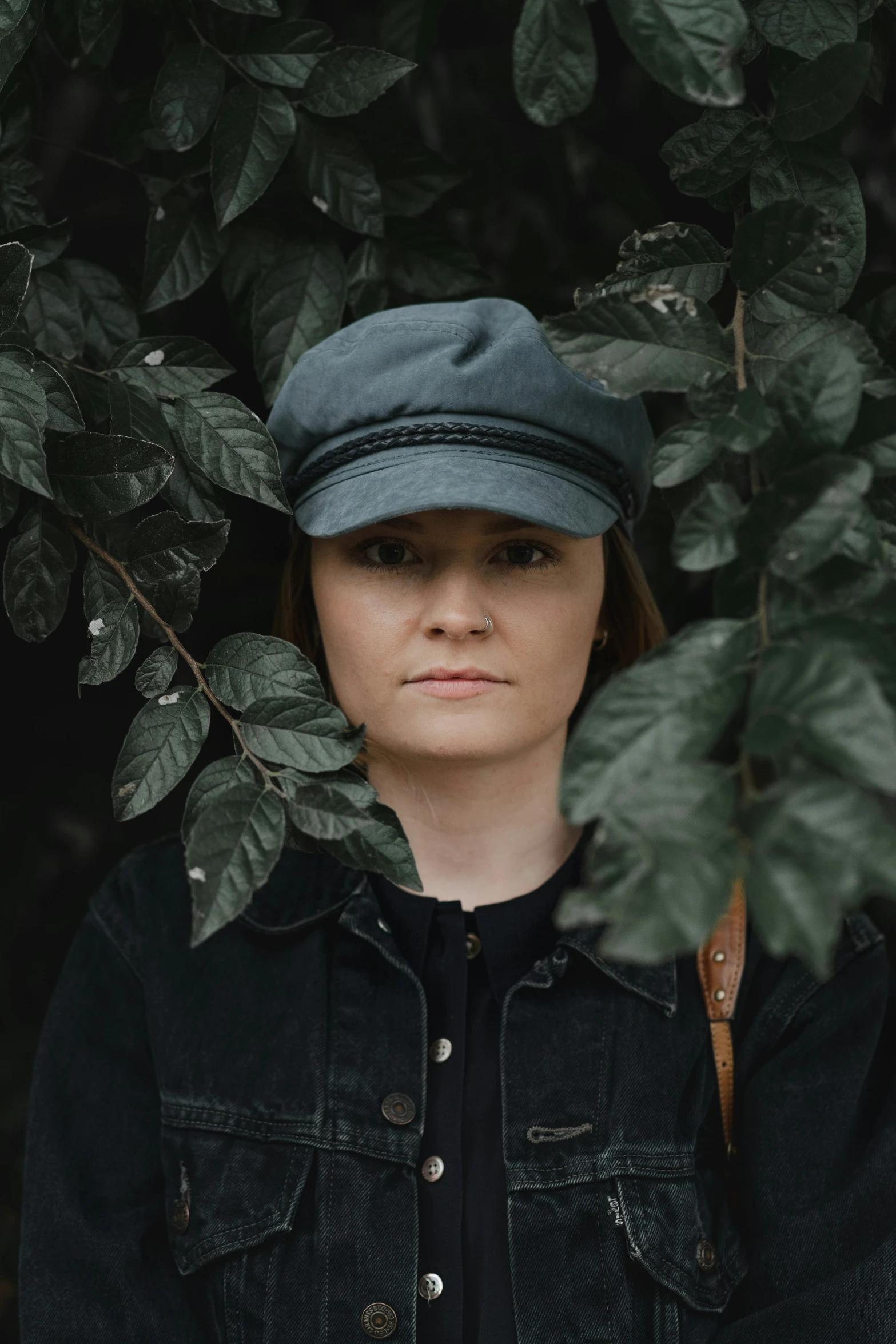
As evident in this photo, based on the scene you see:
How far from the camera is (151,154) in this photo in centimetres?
153

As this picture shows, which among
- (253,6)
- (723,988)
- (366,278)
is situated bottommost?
(723,988)

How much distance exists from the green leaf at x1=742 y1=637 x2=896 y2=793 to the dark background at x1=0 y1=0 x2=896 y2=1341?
37.5 inches

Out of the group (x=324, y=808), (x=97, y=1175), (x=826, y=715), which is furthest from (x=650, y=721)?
(x=97, y=1175)

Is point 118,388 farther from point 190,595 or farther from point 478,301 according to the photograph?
point 478,301

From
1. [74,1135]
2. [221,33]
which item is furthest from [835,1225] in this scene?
[221,33]

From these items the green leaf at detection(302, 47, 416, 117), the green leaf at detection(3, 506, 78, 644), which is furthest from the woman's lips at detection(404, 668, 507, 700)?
the green leaf at detection(302, 47, 416, 117)

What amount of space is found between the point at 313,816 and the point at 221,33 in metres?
0.91

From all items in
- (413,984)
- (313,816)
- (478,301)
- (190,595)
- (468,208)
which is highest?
(468,208)

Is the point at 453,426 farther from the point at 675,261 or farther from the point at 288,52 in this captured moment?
the point at 288,52

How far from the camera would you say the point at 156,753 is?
1.06 meters

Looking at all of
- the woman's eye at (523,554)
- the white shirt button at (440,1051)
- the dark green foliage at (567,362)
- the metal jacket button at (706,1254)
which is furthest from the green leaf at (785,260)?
the metal jacket button at (706,1254)

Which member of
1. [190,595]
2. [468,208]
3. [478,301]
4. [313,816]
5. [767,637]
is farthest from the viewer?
[468,208]

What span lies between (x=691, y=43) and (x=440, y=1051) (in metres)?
0.94

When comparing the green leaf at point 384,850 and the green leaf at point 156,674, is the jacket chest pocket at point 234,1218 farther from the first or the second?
the green leaf at point 156,674
